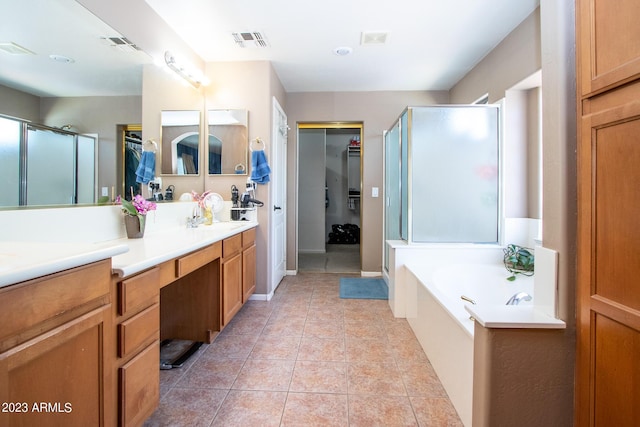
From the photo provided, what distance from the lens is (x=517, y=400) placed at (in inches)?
33.9

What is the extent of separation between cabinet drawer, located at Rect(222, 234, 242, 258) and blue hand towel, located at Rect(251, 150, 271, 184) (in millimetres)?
702

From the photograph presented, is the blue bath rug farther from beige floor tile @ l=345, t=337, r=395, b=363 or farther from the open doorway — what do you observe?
beige floor tile @ l=345, t=337, r=395, b=363

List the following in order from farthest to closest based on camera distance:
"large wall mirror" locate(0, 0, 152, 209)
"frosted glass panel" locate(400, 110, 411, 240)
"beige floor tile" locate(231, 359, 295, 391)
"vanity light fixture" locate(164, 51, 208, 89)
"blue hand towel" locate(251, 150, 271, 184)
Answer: "blue hand towel" locate(251, 150, 271, 184)
"frosted glass panel" locate(400, 110, 411, 240)
"vanity light fixture" locate(164, 51, 208, 89)
"beige floor tile" locate(231, 359, 295, 391)
"large wall mirror" locate(0, 0, 152, 209)

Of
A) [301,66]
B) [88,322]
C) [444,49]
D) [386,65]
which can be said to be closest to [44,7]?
[88,322]

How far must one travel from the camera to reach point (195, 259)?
1659 millimetres

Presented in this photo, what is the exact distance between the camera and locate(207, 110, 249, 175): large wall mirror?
2945 millimetres

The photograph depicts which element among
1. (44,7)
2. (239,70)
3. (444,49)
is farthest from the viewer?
(239,70)

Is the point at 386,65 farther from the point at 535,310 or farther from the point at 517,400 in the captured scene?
the point at 517,400

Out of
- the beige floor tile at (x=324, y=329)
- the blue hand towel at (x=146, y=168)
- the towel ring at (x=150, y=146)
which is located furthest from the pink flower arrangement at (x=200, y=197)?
the beige floor tile at (x=324, y=329)

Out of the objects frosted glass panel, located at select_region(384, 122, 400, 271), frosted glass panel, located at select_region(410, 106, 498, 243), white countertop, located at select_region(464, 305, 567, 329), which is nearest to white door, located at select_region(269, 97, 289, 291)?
frosted glass panel, located at select_region(384, 122, 400, 271)

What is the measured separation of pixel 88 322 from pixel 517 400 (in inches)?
52.2

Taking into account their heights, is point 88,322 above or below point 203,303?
above

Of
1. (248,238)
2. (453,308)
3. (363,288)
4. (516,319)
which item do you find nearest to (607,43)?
(516,319)

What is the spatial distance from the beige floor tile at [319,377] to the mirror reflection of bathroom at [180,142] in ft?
6.13
